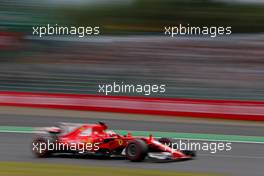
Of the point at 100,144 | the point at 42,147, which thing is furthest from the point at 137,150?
the point at 42,147

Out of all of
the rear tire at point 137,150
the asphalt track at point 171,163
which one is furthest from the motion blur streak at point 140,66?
the rear tire at point 137,150

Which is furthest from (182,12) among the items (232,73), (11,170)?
(11,170)

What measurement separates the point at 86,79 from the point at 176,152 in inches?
394

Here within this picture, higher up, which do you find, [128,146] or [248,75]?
[248,75]

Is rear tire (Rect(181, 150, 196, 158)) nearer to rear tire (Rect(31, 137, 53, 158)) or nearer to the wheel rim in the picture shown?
the wheel rim

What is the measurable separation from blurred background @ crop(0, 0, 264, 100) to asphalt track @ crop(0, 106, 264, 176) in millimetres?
1931

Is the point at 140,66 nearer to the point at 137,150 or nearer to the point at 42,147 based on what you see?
the point at 42,147

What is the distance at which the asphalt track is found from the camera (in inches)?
348

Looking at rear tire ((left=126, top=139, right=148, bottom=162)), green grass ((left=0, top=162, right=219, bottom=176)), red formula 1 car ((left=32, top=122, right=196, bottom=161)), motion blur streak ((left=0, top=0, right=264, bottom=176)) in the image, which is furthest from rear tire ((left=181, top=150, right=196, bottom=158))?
green grass ((left=0, top=162, right=219, bottom=176))

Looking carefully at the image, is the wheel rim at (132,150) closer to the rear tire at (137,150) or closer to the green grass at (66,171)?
the rear tire at (137,150)

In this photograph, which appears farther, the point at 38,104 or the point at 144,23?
the point at 144,23

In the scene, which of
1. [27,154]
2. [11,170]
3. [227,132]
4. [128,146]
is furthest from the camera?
[227,132]

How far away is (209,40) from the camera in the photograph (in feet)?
74.7

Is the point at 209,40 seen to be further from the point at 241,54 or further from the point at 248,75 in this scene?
the point at 248,75
